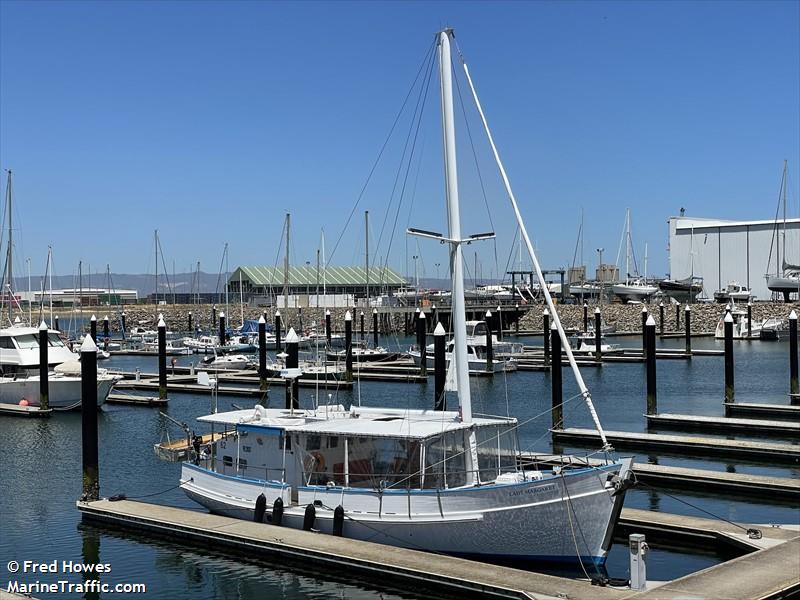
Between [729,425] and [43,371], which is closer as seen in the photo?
[729,425]

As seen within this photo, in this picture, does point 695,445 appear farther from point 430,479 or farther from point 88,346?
point 88,346

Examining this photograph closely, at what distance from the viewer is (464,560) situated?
20.7 metres

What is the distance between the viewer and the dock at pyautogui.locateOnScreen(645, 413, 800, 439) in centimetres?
4006

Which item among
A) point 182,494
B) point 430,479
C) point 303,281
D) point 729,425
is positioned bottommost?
point 182,494

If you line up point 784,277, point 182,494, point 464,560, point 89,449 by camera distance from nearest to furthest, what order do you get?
point 464,560 → point 89,449 → point 182,494 → point 784,277

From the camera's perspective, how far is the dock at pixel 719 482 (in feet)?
93.1

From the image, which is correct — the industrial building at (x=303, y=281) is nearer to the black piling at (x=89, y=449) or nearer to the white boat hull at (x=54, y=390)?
the white boat hull at (x=54, y=390)

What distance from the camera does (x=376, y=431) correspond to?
22.9 meters

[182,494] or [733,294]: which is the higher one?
[733,294]

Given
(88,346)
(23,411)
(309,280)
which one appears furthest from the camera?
(309,280)

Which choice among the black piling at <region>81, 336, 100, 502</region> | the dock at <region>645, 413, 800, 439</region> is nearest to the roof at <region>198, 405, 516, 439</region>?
the black piling at <region>81, 336, 100, 502</region>

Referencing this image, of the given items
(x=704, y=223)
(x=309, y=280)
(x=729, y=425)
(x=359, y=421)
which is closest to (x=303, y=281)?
(x=309, y=280)

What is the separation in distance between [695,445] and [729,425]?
5.46 metres

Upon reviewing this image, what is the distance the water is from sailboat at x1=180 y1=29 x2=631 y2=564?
1.94 m
